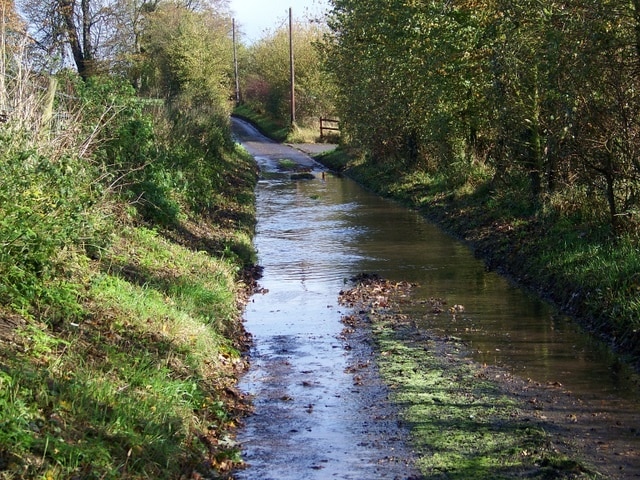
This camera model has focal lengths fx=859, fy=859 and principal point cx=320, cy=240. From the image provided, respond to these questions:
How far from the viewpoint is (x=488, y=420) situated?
8.14m

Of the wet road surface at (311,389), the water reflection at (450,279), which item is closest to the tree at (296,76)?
the water reflection at (450,279)

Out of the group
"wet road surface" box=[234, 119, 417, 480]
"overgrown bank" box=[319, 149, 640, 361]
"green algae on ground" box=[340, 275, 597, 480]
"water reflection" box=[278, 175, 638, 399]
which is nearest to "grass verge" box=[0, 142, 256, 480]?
Result: "wet road surface" box=[234, 119, 417, 480]

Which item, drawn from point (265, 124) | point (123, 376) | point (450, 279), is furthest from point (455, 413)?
point (265, 124)

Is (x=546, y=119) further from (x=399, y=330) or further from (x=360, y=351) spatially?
(x=360, y=351)

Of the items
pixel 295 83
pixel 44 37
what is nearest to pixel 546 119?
pixel 44 37

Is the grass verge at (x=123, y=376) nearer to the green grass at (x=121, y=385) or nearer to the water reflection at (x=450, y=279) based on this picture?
the green grass at (x=121, y=385)

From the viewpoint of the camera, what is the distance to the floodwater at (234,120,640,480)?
7566 millimetres

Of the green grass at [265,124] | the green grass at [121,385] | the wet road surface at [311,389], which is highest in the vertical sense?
the green grass at [265,124]

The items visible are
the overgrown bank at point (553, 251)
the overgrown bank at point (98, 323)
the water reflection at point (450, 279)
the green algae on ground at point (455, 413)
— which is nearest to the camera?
the overgrown bank at point (98, 323)

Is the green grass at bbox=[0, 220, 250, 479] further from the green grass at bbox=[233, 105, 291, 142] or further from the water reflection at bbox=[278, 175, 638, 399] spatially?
the green grass at bbox=[233, 105, 291, 142]

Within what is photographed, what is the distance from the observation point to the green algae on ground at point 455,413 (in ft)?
23.0

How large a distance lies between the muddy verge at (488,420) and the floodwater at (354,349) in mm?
183

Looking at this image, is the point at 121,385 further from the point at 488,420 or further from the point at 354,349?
the point at 354,349

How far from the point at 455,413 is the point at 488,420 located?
355 millimetres
